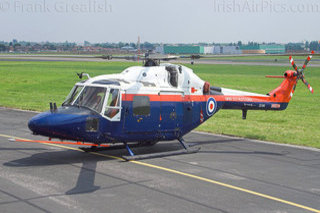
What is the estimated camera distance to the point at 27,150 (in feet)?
52.8

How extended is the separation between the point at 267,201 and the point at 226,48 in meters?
141

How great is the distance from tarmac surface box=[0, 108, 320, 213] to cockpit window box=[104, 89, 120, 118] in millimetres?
1592

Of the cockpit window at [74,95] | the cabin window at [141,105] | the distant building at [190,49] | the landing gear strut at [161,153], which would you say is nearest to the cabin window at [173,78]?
the cabin window at [141,105]

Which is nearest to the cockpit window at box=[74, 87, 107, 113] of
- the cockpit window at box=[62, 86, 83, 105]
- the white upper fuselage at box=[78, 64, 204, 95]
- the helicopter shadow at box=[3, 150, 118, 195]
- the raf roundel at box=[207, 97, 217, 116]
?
the cockpit window at box=[62, 86, 83, 105]

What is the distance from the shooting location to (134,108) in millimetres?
14938

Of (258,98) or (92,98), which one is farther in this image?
(258,98)

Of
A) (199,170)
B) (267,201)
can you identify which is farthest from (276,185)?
(199,170)

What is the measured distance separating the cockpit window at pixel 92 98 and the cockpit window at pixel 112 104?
23 centimetres

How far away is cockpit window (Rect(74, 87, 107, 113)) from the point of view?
14273 millimetres

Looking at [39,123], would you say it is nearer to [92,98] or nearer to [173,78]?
[92,98]

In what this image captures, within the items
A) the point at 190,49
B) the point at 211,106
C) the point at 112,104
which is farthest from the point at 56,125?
the point at 190,49

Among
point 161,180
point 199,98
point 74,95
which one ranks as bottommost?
point 161,180

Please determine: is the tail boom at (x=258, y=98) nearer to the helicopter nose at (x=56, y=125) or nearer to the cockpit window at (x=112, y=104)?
the cockpit window at (x=112, y=104)

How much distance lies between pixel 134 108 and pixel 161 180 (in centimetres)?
327
